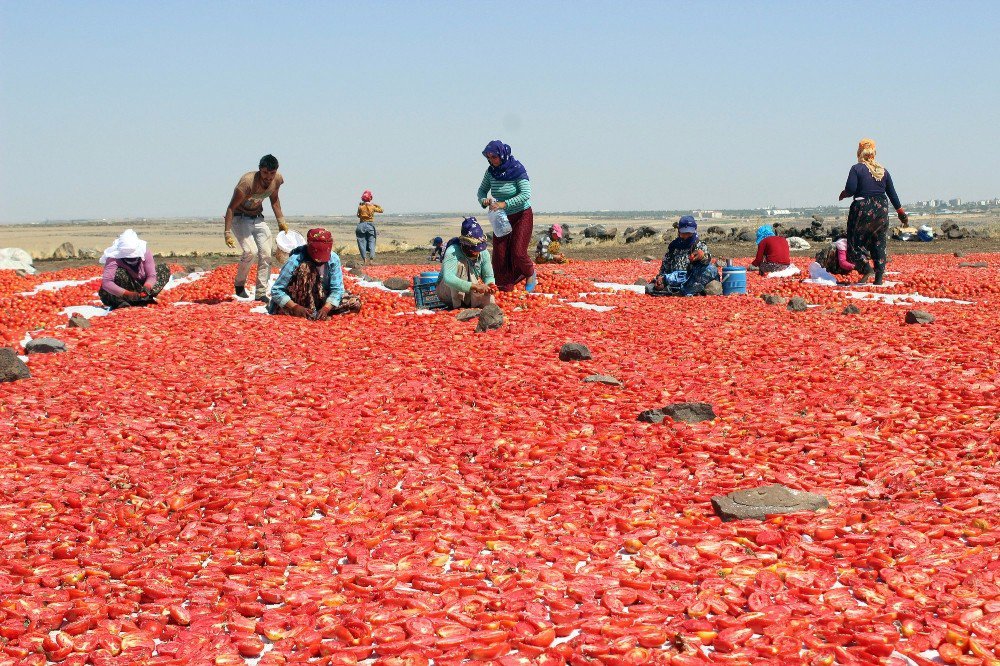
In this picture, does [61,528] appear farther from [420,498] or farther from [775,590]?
[775,590]

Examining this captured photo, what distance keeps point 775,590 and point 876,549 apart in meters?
0.79

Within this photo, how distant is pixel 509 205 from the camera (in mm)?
15312

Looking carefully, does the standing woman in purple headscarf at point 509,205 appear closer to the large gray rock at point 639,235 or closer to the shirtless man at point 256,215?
the shirtless man at point 256,215

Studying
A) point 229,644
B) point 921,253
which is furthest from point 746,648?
point 921,253

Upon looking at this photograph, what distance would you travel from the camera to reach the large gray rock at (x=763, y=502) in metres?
5.18

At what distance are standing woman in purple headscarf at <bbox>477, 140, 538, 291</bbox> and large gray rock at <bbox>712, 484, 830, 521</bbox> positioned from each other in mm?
10394

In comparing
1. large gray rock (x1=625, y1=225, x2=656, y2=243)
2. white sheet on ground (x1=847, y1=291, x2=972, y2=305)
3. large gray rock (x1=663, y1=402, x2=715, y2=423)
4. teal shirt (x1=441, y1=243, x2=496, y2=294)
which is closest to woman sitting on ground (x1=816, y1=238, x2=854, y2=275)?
white sheet on ground (x1=847, y1=291, x2=972, y2=305)

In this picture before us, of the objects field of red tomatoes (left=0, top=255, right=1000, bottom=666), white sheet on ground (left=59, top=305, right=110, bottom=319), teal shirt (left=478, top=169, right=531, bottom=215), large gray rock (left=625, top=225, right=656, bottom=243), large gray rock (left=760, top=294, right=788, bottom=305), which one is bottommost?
field of red tomatoes (left=0, top=255, right=1000, bottom=666)

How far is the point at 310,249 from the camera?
13.1 meters

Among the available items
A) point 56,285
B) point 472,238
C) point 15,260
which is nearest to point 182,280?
point 56,285

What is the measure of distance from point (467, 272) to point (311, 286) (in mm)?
2563

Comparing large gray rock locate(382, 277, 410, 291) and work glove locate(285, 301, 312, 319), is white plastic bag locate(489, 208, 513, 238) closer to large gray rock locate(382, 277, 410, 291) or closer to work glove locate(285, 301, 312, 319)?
large gray rock locate(382, 277, 410, 291)

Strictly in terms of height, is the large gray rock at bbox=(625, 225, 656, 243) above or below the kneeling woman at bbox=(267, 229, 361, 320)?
above

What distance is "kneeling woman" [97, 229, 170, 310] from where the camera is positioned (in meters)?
14.4
